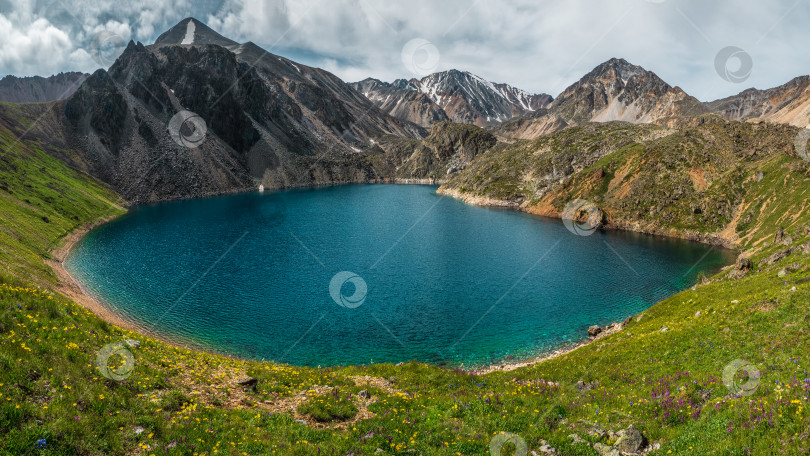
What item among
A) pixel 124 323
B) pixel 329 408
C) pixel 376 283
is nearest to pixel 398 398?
pixel 329 408

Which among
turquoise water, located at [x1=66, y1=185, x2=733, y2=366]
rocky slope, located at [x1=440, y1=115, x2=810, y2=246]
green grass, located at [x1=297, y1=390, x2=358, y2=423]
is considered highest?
rocky slope, located at [x1=440, y1=115, x2=810, y2=246]

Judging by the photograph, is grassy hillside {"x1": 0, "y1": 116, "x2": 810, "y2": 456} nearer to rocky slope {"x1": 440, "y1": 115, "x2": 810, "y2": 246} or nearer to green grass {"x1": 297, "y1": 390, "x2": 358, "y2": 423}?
green grass {"x1": 297, "y1": 390, "x2": 358, "y2": 423}

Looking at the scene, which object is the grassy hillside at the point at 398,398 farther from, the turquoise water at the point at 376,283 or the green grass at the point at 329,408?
the turquoise water at the point at 376,283

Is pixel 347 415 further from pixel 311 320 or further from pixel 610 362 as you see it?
pixel 311 320

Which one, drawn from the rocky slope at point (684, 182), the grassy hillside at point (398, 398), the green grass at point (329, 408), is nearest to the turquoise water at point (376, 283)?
the rocky slope at point (684, 182)

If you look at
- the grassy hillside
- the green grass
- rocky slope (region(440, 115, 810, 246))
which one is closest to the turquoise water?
rocky slope (region(440, 115, 810, 246))

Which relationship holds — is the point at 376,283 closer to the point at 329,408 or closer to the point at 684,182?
the point at 329,408
